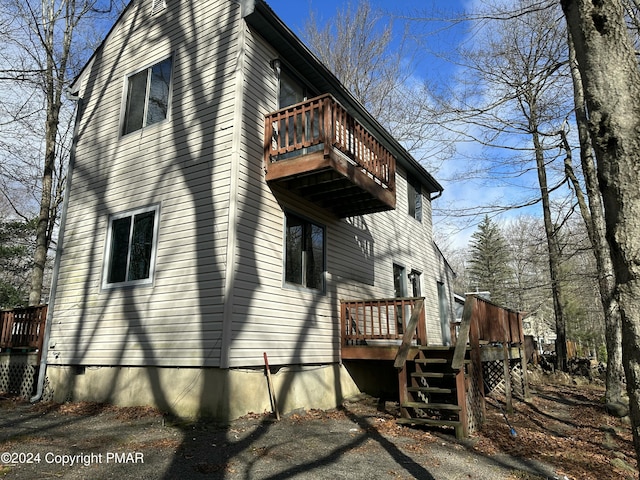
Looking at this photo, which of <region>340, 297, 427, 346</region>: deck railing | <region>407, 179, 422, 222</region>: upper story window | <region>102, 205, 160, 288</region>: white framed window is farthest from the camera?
<region>407, 179, 422, 222</region>: upper story window

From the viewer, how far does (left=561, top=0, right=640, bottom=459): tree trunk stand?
2.75 metres

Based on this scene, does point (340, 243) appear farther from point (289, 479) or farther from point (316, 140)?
point (289, 479)

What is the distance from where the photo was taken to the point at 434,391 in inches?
260

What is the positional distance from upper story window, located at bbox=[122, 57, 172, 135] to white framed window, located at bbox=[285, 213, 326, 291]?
3.41 meters

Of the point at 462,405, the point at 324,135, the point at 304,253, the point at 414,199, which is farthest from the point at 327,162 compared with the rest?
the point at 414,199

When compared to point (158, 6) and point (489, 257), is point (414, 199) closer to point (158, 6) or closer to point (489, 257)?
point (158, 6)

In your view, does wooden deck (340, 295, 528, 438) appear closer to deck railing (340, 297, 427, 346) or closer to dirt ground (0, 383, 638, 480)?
deck railing (340, 297, 427, 346)

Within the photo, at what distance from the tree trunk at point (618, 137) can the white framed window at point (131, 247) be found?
271 inches

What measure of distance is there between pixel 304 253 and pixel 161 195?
2926mm

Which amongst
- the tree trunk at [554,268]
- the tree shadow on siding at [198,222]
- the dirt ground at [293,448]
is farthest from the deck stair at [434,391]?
the tree trunk at [554,268]

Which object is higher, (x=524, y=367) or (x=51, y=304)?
(x=51, y=304)

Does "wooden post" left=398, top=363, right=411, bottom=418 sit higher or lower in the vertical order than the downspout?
lower

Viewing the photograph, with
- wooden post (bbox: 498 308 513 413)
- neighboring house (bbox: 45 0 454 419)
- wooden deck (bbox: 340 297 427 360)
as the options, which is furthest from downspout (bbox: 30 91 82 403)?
wooden post (bbox: 498 308 513 413)

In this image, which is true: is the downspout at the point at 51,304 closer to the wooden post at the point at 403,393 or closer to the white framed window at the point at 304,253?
the white framed window at the point at 304,253
